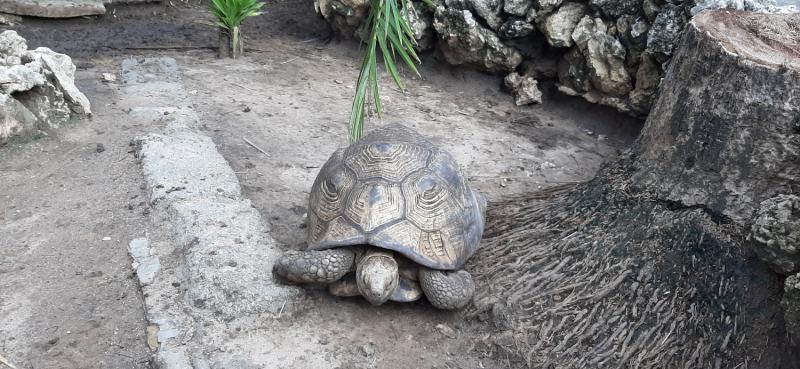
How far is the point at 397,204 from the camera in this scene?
267cm

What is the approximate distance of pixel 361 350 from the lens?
2535 millimetres

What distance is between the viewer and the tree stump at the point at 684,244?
2.36m

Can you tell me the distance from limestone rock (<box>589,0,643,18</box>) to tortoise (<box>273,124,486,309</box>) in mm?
3252

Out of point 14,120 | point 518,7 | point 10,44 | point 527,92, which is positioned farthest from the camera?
point 527,92

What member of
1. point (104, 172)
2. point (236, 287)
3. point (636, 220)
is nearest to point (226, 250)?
point (236, 287)

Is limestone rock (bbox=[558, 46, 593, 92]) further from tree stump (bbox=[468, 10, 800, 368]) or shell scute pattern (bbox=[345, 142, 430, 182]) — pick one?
shell scute pattern (bbox=[345, 142, 430, 182])

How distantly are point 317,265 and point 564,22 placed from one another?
4.15 metres

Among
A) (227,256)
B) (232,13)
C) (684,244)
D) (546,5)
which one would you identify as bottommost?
(227,256)

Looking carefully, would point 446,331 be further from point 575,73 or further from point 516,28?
point 516,28

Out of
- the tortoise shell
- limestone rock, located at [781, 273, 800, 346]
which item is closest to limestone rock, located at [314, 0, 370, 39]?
the tortoise shell

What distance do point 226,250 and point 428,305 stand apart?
110cm

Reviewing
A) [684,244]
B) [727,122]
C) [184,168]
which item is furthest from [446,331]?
[184,168]

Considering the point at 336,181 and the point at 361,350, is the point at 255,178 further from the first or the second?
the point at 361,350

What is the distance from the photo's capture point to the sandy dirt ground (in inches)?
99.9
